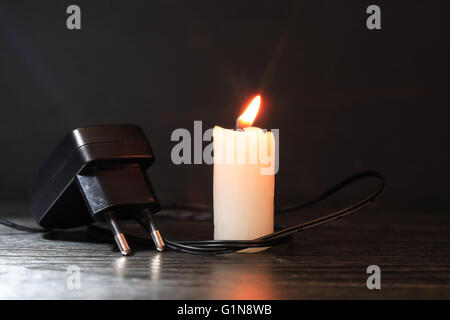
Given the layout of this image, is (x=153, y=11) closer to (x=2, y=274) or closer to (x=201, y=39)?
(x=201, y=39)

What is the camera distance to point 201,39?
1.17m

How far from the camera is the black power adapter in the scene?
568mm

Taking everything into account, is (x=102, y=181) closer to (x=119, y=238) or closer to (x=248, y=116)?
(x=119, y=238)

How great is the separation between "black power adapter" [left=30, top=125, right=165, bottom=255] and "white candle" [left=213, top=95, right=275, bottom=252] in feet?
0.24

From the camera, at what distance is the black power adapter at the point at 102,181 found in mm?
568

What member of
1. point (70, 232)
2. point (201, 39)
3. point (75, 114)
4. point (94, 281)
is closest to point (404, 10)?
point (201, 39)

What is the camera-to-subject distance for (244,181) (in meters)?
0.58

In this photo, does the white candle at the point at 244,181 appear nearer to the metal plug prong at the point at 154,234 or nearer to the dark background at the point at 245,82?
the metal plug prong at the point at 154,234

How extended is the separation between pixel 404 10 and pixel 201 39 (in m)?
0.42

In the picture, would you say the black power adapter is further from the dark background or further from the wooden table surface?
the dark background

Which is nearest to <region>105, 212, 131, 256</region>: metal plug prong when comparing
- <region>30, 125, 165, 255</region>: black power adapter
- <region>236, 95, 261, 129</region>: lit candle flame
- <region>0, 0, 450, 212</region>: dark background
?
<region>30, 125, 165, 255</region>: black power adapter

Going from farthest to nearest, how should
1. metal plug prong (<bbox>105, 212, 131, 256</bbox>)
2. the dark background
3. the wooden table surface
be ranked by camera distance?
1. the dark background
2. metal plug prong (<bbox>105, 212, 131, 256</bbox>)
3. the wooden table surface

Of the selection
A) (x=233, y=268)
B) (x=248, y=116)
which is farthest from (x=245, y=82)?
(x=233, y=268)

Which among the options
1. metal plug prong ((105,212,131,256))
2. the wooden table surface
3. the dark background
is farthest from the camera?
the dark background
